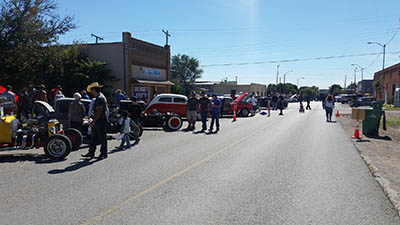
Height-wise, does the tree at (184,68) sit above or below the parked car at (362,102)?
above

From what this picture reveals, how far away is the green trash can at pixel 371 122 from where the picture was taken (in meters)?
14.1

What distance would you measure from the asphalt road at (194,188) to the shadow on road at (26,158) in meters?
0.03

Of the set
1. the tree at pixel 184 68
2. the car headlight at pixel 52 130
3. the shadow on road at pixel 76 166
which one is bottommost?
the shadow on road at pixel 76 166

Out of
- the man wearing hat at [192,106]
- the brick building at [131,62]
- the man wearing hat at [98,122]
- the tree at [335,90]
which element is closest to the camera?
the man wearing hat at [98,122]

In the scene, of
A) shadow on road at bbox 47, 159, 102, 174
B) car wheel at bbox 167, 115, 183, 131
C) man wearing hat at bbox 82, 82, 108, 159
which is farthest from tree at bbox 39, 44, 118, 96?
shadow on road at bbox 47, 159, 102, 174

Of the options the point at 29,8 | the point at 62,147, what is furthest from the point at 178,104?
the point at 62,147

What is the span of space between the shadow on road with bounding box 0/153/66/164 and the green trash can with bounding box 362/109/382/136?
39.2 feet

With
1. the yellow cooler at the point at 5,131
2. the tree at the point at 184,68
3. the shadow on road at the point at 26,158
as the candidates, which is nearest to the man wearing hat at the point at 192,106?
the shadow on road at the point at 26,158

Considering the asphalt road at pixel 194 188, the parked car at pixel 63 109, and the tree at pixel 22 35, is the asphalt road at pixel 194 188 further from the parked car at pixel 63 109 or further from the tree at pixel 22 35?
the tree at pixel 22 35

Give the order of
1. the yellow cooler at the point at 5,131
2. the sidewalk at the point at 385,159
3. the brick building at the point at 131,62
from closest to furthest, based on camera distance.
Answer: the sidewalk at the point at 385,159
the yellow cooler at the point at 5,131
the brick building at the point at 131,62

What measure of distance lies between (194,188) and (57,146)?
4.34 m

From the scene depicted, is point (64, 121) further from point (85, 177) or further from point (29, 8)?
point (29, 8)

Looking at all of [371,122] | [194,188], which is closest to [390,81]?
[371,122]

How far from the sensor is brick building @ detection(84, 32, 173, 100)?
29.3 metres
